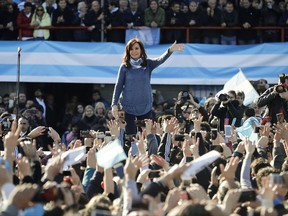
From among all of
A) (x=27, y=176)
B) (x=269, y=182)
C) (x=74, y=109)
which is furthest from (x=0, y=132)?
(x=74, y=109)

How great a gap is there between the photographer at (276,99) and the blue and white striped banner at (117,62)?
25.6ft

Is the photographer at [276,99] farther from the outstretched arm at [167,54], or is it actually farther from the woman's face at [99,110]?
the woman's face at [99,110]

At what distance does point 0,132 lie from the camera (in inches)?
543

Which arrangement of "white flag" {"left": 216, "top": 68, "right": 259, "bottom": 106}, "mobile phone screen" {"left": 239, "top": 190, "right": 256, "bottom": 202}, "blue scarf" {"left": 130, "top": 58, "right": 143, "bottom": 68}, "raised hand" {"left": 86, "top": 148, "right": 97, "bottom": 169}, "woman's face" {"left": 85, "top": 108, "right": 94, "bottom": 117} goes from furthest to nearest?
1. "woman's face" {"left": 85, "top": 108, "right": 94, "bottom": 117}
2. "white flag" {"left": 216, "top": 68, "right": 259, "bottom": 106}
3. "blue scarf" {"left": 130, "top": 58, "right": 143, "bottom": 68}
4. "raised hand" {"left": 86, "top": 148, "right": 97, "bottom": 169}
5. "mobile phone screen" {"left": 239, "top": 190, "right": 256, "bottom": 202}

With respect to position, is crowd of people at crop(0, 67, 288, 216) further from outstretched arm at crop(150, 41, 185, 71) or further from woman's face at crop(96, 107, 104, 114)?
Result: woman's face at crop(96, 107, 104, 114)

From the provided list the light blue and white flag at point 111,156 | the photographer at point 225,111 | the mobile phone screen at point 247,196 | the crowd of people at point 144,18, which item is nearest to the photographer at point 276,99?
the photographer at point 225,111

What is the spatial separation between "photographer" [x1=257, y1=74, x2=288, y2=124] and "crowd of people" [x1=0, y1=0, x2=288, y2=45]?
836 centimetres

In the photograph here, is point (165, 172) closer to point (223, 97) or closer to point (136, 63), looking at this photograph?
point (136, 63)

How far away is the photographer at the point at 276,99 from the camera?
1425cm

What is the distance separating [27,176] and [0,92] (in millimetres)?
15205

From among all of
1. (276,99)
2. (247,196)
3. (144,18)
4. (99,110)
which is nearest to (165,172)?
(247,196)

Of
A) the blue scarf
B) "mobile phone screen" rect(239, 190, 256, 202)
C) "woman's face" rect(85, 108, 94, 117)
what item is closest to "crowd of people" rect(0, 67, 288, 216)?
"mobile phone screen" rect(239, 190, 256, 202)

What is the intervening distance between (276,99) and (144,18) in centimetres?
891

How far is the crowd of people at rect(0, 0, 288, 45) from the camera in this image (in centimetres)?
2298
